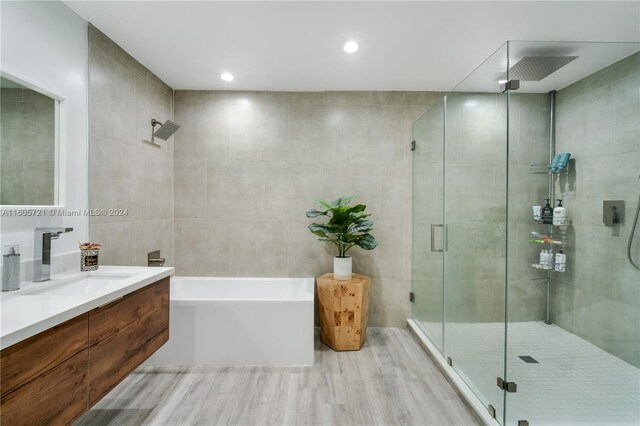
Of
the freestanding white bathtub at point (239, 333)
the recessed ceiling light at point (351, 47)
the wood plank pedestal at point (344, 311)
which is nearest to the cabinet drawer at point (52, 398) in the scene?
the freestanding white bathtub at point (239, 333)

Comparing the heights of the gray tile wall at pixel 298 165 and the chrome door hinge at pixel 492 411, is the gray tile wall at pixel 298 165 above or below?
above

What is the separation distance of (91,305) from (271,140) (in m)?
2.28

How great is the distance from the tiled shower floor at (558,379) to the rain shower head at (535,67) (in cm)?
137

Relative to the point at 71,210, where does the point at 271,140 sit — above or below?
above

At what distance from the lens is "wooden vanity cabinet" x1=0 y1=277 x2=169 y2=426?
101cm

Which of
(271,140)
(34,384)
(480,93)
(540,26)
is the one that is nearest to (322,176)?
(271,140)

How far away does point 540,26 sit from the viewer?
6.66ft

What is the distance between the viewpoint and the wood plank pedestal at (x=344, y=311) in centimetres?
275

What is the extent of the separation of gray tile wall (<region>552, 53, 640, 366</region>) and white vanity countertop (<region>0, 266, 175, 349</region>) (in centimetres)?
238

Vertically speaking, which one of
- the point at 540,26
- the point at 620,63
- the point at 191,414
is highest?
the point at 540,26

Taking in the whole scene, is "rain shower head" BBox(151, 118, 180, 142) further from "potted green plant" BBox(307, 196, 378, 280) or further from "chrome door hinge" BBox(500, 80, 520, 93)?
"chrome door hinge" BBox(500, 80, 520, 93)

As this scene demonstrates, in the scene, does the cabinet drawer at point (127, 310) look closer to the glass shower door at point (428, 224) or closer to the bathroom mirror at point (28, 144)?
the bathroom mirror at point (28, 144)

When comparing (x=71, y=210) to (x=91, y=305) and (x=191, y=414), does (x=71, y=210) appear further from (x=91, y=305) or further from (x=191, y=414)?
(x=191, y=414)

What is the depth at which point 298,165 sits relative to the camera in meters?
3.26
